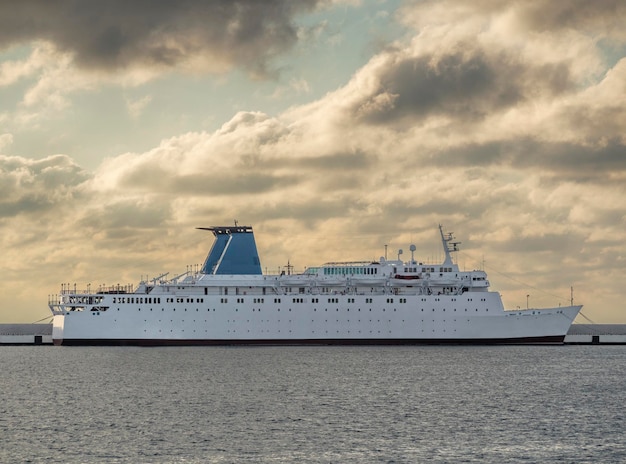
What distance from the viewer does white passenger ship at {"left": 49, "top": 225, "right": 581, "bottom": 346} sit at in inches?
2741

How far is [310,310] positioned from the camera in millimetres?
70000

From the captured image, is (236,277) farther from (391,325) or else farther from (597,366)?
(597,366)

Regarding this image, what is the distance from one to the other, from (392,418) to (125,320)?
129ft

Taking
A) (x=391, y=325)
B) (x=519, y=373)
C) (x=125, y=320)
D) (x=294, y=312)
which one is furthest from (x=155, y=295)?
(x=519, y=373)

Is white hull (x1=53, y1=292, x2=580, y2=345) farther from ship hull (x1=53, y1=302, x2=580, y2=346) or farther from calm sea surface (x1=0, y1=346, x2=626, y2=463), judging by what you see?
calm sea surface (x1=0, y1=346, x2=626, y2=463)

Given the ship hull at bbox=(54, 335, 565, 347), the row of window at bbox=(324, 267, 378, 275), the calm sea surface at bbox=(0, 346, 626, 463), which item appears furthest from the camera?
the row of window at bbox=(324, 267, 378, 275)

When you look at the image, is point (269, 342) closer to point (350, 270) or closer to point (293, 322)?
point (293, 322)

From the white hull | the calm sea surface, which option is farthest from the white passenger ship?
the calm sea surface

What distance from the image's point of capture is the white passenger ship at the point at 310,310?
6962 centimetres

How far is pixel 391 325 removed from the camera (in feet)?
230

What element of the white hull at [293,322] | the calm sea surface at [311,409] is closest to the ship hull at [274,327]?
the white hull at [293,322]

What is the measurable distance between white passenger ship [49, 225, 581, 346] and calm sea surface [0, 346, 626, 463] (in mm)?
7998

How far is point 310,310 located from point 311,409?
110ft

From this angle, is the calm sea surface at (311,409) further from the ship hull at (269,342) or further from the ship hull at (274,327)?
the ship hull at (274,327)
